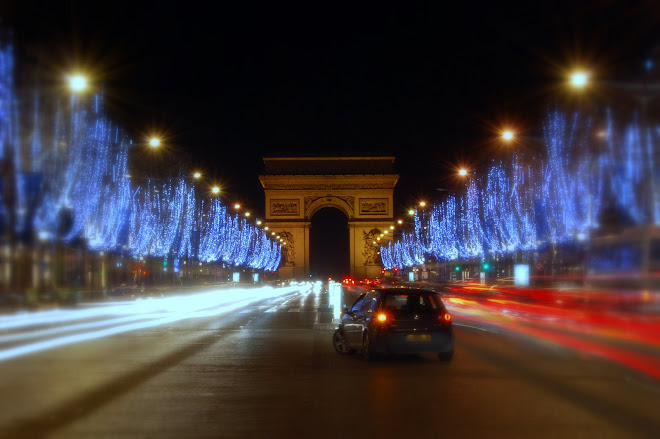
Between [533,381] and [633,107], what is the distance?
18489mm

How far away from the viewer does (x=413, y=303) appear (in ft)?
46.3

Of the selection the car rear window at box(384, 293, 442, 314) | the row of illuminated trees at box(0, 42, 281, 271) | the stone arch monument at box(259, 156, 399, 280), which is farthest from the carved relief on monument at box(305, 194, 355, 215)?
the car rear window at box(384, 293, 442, 314)

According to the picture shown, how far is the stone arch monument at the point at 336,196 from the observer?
110125 mm

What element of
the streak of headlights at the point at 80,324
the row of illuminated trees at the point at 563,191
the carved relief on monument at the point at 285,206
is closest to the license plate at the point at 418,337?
the streak of headlights at the point at 80,324

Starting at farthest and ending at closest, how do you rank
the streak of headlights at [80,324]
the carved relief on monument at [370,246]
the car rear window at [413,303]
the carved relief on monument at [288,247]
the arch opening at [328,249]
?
the arch opening at [328,249]
the carved relief on monument at [288,247]
the carved relief on monument at [370,246]
the streak of headlights at [80,324]
the car rear window at [413,303]

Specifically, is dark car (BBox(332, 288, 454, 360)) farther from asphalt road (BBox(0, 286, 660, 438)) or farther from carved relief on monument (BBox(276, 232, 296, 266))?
carved relief on monument (BBox(276, 232, 296, 266))

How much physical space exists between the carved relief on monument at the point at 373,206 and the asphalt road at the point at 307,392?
92639 millimetres

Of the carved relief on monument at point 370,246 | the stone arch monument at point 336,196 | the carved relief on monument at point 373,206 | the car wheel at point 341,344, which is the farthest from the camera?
the carved relief on monument at point 373,206

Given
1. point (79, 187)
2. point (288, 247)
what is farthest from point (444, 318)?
point (288, 247)

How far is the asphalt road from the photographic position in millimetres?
8086

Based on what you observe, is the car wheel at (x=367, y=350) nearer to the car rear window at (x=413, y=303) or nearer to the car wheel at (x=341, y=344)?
the car rear window at (x=413, y=303)

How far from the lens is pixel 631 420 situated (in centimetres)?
847

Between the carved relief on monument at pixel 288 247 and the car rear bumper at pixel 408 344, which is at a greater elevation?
the carved relief on monument at pixel 288 247

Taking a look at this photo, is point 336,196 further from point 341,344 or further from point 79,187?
point 341,344
